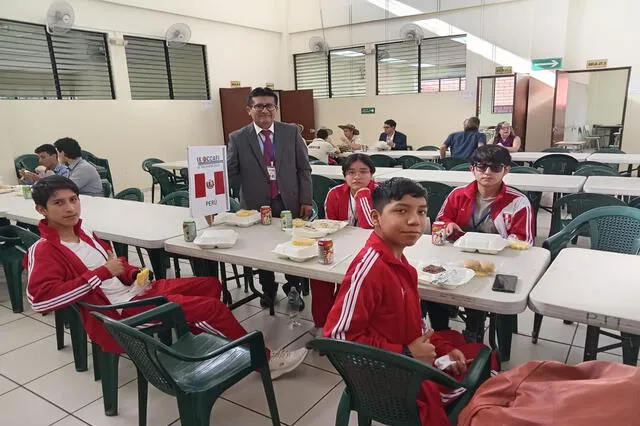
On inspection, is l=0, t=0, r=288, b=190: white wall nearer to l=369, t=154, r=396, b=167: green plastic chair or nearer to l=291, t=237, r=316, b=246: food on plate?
l=369, t=154, r=396, b=167: green plastic chair

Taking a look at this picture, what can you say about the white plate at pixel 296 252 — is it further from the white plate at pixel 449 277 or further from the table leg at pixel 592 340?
the table leg at pixel 592 340

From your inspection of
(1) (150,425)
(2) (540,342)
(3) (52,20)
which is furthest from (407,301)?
(3) (52,20)

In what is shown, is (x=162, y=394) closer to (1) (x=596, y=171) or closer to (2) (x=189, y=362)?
(2) (x=189, y=362)

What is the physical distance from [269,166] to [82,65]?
6.27m

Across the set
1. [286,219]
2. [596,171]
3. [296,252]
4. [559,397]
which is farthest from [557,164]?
[559,397]

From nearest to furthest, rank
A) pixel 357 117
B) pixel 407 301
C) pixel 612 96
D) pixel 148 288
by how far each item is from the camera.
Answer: pixel 407 301
pixel 148 288
pixel 612 96
pixel 357 117

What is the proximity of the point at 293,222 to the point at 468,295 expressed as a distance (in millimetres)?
1346

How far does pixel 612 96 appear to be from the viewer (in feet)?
27.4

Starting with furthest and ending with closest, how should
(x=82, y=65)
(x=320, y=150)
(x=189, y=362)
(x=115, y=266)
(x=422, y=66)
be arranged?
(x=422, y=66) → (x=82, y=65) → (x=320, y=150) → (x=115, y=266) → (x=189, y=362)

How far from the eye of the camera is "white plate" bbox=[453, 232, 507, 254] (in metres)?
2.12

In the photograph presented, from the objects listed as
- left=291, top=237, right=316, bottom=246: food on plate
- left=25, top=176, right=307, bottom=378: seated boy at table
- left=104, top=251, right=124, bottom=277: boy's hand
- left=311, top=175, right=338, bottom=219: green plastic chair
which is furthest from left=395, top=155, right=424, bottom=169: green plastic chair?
left=104, top=251, right=124, bottom=277: boy's hand

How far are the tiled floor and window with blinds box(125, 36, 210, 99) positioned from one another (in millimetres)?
6499

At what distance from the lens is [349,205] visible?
9.80 ft

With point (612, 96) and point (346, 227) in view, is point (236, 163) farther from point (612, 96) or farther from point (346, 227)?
point (612, 96)
